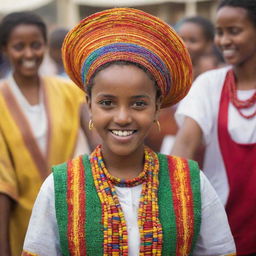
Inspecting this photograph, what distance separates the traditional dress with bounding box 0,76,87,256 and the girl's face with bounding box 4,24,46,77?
0.13 meters

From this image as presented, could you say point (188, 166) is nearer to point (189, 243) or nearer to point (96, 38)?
point (189, 243)

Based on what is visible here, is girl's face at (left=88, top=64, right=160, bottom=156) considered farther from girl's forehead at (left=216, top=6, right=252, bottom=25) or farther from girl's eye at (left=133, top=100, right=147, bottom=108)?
girl's forehead at (left=216, top=6, right=252, bottom=25)

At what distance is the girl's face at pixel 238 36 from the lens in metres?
3.47

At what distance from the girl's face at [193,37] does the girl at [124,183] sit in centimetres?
356

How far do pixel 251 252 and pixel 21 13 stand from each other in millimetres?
2491

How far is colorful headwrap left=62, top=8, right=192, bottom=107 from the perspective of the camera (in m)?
2.40

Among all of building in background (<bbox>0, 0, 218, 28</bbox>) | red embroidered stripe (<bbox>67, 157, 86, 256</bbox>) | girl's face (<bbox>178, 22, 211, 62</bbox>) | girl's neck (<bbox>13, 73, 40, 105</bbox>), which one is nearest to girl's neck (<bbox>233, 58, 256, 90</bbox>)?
red embroidered stripe (<bbox>67, 157, 86, 256</bbox>)

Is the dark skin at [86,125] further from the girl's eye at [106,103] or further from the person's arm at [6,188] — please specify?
the girl's eye at [106,103]

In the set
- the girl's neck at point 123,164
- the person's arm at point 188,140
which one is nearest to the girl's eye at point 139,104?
the girl's neck at point 123,164

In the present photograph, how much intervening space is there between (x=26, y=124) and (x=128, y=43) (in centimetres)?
176

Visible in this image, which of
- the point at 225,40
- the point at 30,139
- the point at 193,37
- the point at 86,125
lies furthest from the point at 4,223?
the point at 193,37

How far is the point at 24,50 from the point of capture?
166 inches

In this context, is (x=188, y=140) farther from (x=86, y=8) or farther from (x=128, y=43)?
→ (x=86, y=8)

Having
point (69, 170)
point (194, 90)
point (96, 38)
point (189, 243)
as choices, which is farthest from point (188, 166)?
point (194, 90)
